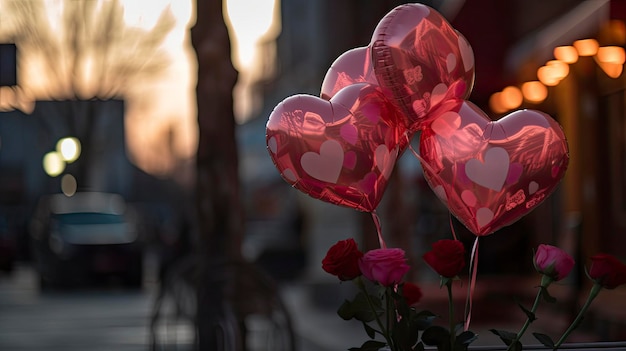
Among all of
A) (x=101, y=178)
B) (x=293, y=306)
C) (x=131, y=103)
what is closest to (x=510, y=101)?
(x=293, y=306)

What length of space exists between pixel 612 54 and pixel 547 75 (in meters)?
1.91

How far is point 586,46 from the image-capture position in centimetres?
1184

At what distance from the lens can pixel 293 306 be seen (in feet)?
54.0

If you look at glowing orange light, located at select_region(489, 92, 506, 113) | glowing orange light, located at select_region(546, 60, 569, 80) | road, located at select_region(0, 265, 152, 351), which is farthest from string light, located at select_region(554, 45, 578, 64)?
road, located at select_region(0, 265, 152, 351)

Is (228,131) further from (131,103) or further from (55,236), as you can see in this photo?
(131,103)

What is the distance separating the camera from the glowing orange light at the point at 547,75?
12992 millimetres

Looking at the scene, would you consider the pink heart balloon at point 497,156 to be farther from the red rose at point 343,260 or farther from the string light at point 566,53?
the string light at point 566,53

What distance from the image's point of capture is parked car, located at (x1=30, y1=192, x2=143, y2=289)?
22.1 meters

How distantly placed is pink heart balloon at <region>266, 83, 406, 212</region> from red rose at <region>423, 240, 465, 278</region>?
1.80ft

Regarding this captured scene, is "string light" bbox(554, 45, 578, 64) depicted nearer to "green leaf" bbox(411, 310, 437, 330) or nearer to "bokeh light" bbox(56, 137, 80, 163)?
"green leaf" bbox(411, 310, 437, 330)

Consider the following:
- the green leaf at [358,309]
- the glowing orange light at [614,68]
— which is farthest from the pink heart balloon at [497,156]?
the glowing orange light at [614,68]

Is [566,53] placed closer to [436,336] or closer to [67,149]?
[436,336]

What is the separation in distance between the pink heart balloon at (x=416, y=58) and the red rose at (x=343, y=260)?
0.50m

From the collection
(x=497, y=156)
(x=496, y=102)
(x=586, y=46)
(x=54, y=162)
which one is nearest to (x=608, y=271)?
(x=497, y=156)
